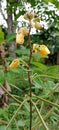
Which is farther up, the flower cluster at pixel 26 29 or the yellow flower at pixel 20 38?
the flower cluster at pixel 26 29

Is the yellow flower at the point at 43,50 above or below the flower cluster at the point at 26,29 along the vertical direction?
below

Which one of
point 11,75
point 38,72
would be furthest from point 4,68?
point 38,72

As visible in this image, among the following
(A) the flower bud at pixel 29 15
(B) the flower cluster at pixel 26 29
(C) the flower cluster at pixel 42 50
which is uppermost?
(A) the flower bud at pixel 29 15

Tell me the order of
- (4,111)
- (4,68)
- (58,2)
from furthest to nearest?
1. (4,111)
2. (4,68)
3. (58,2)

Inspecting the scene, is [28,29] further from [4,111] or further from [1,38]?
[4,111]

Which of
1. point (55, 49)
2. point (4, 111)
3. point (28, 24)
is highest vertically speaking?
point (28, 24)

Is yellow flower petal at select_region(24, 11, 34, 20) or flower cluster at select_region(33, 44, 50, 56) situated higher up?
yellow flower petal at select_region(24, 11, 34, 20)

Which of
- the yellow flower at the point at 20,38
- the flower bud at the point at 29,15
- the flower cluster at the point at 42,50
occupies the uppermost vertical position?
the flower bud at the point at 29,15

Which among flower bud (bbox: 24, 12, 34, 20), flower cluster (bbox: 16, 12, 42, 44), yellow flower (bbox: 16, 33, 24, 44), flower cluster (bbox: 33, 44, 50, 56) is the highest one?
flower bud (bbox: 24, 12, 34, 20)

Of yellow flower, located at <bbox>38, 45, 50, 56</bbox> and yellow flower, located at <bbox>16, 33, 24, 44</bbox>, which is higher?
yellow flower, located at <bbox>16, 33, 24, 44</bbox>

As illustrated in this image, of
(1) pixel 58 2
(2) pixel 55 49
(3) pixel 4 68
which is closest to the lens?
(1) pixel 58 2

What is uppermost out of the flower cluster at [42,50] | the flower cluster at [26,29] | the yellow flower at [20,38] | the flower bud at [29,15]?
the flower bud at [29,15]
